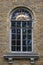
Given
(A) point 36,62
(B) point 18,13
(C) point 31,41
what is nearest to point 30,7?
(B) point 18,13

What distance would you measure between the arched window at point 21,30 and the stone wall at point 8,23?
0.94 ft

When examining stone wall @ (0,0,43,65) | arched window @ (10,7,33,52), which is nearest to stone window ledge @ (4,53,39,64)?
stone wall @ (0,0,43,65)

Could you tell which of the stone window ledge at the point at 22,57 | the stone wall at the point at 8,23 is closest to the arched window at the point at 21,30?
the stone wall at the point at 8,23

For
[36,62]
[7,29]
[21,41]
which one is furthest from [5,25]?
[36,62]

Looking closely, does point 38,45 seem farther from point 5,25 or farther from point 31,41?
point 5,25

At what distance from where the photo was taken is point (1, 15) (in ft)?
51.7

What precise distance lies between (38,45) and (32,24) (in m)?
1.18

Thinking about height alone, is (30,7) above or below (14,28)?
above

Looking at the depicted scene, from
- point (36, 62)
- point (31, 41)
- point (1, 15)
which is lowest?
point (36, 62)

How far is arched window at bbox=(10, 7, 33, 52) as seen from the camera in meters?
15.9

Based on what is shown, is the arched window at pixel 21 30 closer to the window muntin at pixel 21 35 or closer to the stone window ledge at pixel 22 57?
the window muntin at pixel 21 35

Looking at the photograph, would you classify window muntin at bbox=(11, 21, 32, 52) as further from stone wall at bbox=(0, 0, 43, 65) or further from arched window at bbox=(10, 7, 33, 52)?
stone wall at bbox=(0, 0, 43, 65)

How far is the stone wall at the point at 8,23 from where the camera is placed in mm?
15617

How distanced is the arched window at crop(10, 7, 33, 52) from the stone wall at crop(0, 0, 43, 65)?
29cm
